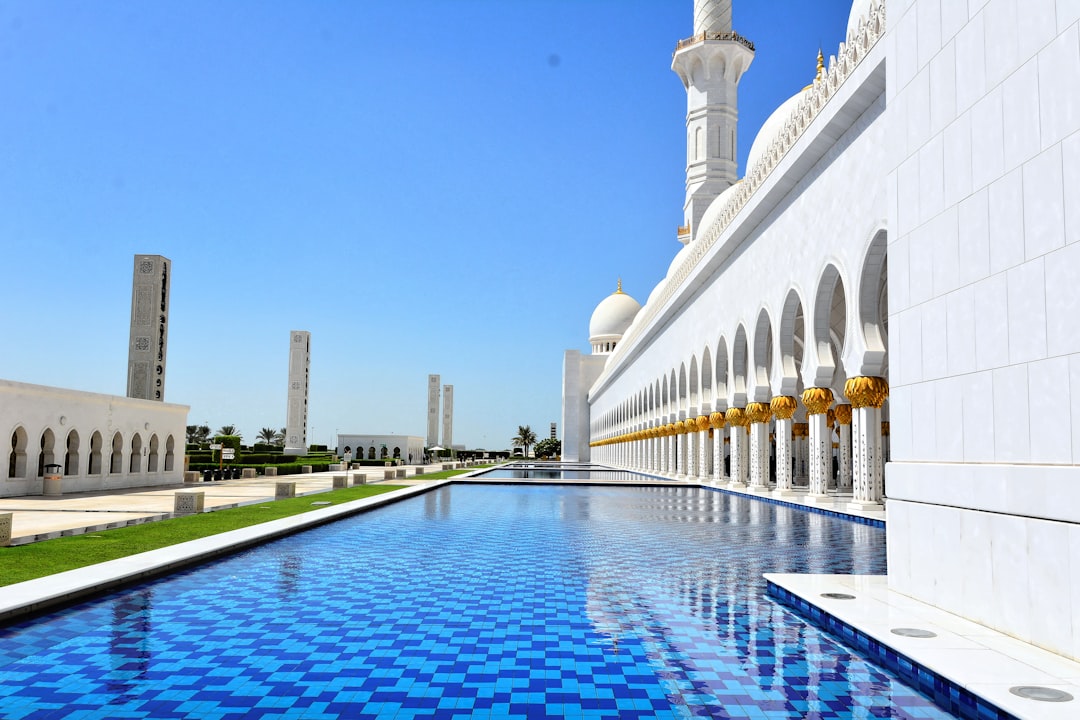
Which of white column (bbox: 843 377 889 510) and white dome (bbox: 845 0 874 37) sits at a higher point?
white dome (bbox: 845 0 874 37)

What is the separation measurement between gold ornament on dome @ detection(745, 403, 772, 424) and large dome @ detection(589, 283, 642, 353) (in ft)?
115

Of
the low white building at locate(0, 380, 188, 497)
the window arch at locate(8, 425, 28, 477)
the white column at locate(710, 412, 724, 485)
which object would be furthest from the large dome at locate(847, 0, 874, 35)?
the window arch at locate(8, 425, 28, 477)

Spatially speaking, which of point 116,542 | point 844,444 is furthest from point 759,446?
point 116,542

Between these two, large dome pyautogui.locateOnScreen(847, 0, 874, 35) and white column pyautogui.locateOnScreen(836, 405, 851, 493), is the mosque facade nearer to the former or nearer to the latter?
large dome pyautogui.locateOnScreen(847, 0, 874, 35)

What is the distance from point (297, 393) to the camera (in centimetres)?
4462

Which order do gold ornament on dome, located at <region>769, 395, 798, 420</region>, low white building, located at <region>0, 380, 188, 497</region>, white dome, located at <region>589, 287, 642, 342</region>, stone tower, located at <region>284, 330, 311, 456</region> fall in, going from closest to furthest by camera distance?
gold ornament on dome, located at <region>769, 395, 798, 420</region>
low white building, located at <region>0, 380, 188, 497</region>
stone tower, located at <region>284, 330, 311, 456</region>
white dome, located at <region>589, 287, 642, 342</region>

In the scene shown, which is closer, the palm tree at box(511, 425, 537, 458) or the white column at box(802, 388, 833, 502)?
the white column at box(802, 388, 833, 502)

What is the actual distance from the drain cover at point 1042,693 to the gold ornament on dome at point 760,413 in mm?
11976

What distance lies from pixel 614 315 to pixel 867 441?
1602 inches

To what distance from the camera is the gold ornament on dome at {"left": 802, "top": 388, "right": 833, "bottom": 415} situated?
11781 millimetres

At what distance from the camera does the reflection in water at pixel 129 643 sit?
343 cm

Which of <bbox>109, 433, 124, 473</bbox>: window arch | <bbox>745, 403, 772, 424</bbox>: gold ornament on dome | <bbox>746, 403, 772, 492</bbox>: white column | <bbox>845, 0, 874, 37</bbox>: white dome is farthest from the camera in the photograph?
<bbox>109, 433, 124, 473</bbox>: window arch

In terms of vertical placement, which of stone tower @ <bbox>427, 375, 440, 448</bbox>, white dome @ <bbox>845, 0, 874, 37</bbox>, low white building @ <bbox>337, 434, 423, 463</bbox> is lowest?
low white building @ <bbox>337, 434, 423, 463</bbox>

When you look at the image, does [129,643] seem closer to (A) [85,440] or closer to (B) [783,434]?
(B) [783,434]
